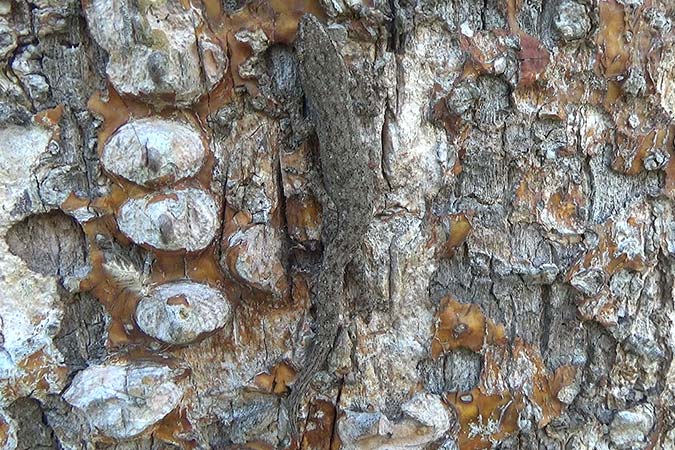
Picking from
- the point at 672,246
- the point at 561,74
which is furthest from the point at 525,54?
the point at 672,246

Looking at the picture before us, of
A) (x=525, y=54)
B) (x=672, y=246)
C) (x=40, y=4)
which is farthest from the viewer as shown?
(x=672, y=246)

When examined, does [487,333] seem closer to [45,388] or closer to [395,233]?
[395,233]

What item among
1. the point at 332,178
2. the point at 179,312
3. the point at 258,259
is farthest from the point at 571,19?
the point at 179,312

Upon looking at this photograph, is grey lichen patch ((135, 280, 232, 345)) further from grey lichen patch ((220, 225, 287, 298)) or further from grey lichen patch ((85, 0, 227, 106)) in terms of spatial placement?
grey lichen patch ((85, 0, 227, 106))

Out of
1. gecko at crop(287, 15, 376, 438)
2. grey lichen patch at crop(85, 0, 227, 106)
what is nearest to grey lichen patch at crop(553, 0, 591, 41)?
gecko at crop(287, 15, 376, 438)

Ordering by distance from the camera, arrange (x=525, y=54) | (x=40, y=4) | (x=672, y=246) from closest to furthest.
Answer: (x=40, y=4) → (x=525, y=54) → (x=672, y=246)
